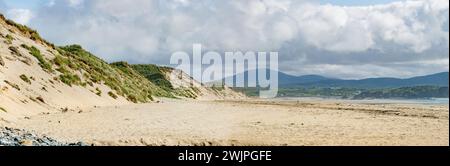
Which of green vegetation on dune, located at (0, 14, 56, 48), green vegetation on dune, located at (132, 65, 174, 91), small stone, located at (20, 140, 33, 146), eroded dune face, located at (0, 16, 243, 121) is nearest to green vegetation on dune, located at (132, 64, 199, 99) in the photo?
green vegetation on dune, located at (132, 65, 174, 91)

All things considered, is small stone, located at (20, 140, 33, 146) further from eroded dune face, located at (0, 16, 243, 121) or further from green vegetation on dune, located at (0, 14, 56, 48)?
green vegetation on dune, located at (0, 14, 56, 48)

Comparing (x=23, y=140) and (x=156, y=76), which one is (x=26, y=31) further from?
(x=156, y=76)

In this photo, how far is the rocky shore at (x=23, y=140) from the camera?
16625mm

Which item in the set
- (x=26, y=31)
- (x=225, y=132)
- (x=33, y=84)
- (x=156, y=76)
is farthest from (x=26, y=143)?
(x=156, y=76)

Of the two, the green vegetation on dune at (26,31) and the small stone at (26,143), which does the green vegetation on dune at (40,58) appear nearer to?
the green vegetation on dune at (26,31)

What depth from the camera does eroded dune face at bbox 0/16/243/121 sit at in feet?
100

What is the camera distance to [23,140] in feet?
56.3

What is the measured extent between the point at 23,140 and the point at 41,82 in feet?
70.0

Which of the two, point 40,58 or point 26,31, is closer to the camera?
point 40,58

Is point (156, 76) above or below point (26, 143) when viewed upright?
above

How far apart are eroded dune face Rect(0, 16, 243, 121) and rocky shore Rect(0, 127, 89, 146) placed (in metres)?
4.98

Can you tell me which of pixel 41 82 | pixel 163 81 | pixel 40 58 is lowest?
pixel 41 82

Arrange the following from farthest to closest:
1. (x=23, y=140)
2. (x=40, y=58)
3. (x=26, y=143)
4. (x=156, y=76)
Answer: (x=156, y=76) → (x=40, y=58) → (x=23, y=140) → (x=26, y=143)
